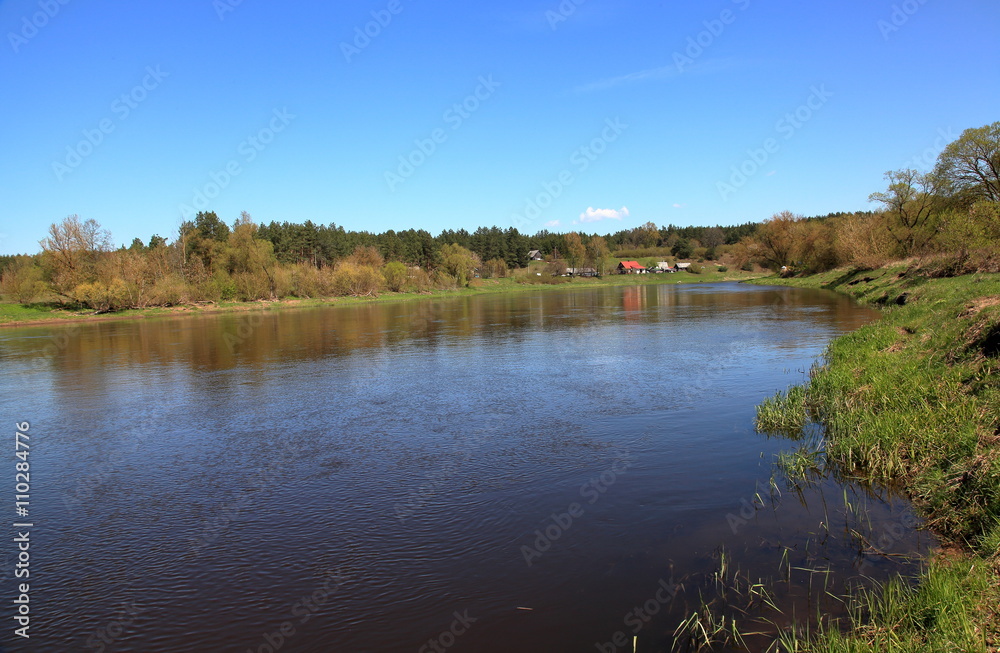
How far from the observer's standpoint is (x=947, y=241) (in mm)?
33781

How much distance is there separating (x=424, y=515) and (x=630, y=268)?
142m

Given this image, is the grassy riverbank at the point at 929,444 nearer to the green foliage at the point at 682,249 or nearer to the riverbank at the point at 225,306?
the riverbank at the point at 225,306

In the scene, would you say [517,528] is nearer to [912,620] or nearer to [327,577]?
[327,577]

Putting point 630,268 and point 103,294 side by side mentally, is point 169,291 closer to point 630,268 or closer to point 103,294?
point 103,294

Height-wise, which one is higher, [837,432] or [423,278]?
[423,278]

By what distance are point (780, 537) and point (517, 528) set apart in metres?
3.47

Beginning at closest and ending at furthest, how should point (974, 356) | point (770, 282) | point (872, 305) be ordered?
point (974, 356) < point (872, 305) < point (770, 282)

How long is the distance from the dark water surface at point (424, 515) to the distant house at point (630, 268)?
12645 cm

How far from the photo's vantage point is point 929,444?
881 cm

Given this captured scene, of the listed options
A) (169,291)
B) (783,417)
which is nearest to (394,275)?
(169,291)

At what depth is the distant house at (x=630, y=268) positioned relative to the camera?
144 m

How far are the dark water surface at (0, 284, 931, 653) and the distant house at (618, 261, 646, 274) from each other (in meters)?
126

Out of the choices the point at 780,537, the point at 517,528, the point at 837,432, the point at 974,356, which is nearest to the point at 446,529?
the point at 517,528

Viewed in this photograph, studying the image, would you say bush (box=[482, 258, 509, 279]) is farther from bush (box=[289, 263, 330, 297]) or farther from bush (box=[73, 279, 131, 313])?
bush (box=[73, 279, 131, 313])
